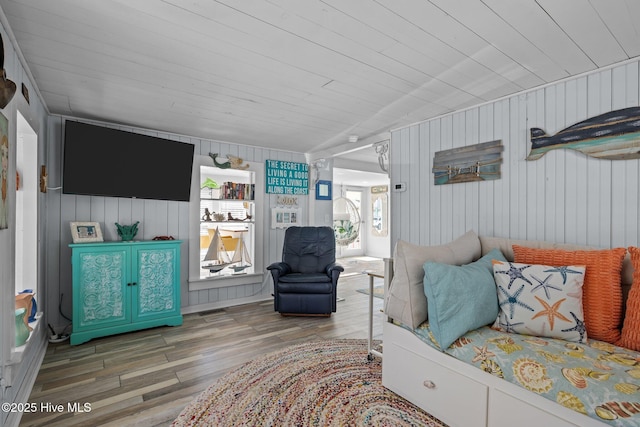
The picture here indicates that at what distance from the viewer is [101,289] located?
3.05 metres

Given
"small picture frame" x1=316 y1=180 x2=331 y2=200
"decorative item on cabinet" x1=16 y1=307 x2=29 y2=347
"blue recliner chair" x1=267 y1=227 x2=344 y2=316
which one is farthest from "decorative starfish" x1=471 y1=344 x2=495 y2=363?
"small picture frame" x1=316 y1=180 x2=331 y2=200

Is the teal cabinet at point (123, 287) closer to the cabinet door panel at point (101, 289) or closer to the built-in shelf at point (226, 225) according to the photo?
the cabinet door panel at point (101, 289)

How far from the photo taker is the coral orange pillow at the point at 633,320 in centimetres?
162

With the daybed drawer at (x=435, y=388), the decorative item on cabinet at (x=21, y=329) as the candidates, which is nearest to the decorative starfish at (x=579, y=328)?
the daybed drawer at (x=435, y=388)

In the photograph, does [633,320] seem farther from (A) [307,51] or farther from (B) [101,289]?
(B) [101,289]

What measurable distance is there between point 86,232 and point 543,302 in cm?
389

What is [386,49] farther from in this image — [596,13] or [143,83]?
[143,83]

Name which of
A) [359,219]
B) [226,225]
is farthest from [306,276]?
[359,219]

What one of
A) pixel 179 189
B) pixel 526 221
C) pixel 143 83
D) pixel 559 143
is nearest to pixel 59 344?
pixel 179 189

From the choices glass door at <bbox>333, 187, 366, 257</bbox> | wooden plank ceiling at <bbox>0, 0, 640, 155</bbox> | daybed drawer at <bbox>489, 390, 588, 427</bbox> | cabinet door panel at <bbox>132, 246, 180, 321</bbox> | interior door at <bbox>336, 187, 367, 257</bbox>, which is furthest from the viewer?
interior door at <bbox>336, 187, 367, 257</bbox>

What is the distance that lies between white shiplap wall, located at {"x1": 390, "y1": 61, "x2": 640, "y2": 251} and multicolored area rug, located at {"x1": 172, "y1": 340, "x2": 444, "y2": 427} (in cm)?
154

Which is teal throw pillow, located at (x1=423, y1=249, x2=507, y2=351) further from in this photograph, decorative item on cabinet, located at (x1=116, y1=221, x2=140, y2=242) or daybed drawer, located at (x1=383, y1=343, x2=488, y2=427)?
decorative item on cabinet, located at (x1=116, y1=221, x2=140, y2=242)

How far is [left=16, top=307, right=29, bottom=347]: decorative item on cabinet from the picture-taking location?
1971 millimetres

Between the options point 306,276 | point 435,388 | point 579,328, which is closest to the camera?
point 579,328
